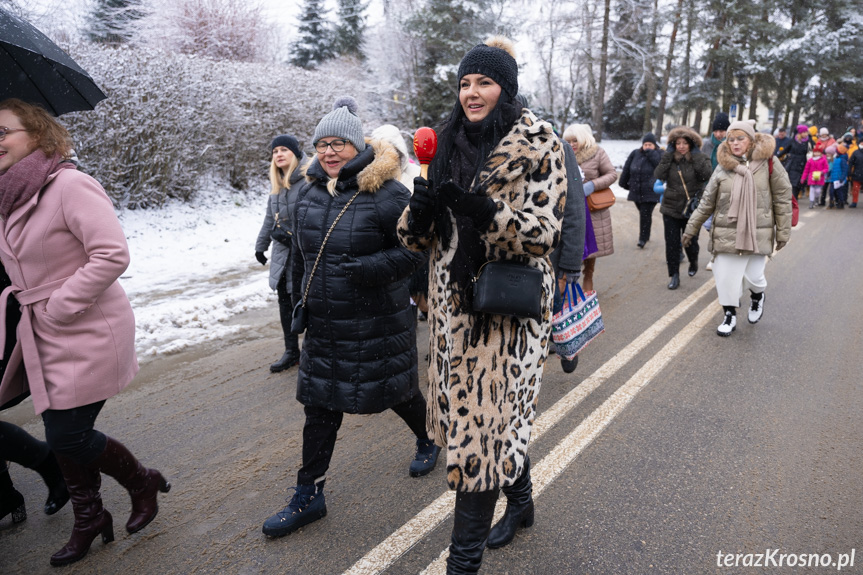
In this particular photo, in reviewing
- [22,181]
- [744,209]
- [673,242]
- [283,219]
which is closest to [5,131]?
[22,181]

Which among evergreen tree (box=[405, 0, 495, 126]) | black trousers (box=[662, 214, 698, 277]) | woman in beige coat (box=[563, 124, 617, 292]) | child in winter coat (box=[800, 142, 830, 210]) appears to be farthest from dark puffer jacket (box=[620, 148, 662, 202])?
evergreen tree (box=[405, 0, 495, 126])

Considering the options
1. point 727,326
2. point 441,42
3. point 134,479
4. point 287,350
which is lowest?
point 727,326

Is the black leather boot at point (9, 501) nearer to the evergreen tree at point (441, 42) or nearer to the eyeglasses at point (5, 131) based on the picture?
the eyeglasses at point (5, 131)

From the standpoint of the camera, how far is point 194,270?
29.3 ft

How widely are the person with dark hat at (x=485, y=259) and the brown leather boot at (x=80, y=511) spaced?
1.81 m

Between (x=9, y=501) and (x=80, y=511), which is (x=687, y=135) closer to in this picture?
(x=80, y=511)

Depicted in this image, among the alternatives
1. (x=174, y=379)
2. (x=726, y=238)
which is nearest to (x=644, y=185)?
(x=726, y=238)

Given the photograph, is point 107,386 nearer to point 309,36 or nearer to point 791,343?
point 791,343

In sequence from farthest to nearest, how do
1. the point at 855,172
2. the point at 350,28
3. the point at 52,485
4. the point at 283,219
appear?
the point at 350,28 < the point at 855,172 < the point at 283,219 < the point at 52,485

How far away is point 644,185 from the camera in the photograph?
9.79 metres

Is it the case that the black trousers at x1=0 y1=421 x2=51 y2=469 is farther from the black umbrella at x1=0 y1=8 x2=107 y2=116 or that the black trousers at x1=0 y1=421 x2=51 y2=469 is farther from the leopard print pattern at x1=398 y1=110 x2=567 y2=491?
the leopard print pattern at x1=398 y1=110 x2=567 y2=491

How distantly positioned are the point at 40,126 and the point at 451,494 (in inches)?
108

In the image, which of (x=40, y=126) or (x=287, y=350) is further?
(x=287, y=350)

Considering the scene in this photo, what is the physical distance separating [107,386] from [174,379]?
8.22 feet
